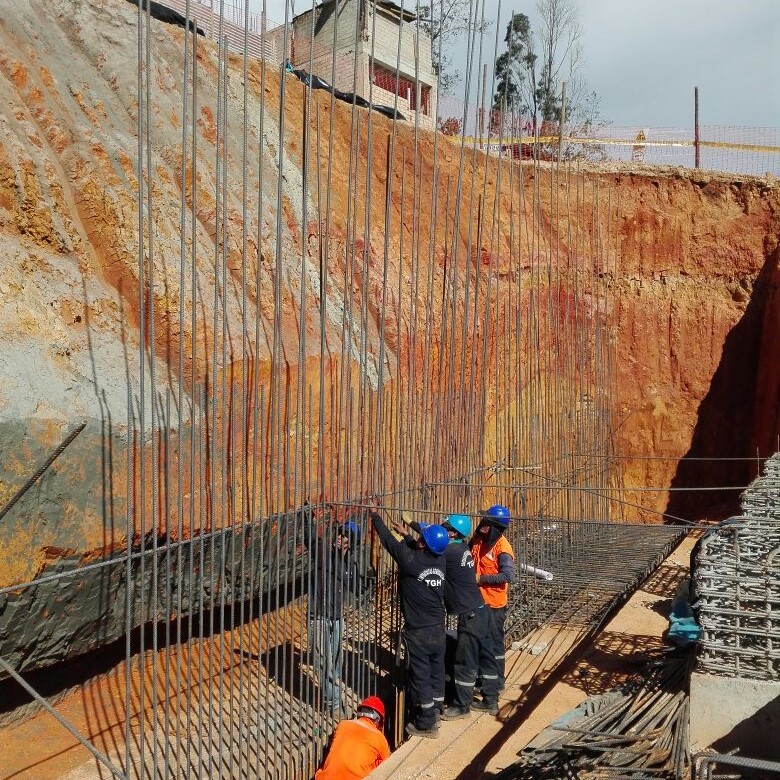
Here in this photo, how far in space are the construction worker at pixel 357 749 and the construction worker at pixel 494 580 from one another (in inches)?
55.6

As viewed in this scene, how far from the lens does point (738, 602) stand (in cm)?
473

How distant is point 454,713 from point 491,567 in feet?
→ 4.03

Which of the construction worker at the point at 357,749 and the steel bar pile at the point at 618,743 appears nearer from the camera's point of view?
the steel bar pile at the point at 618,743

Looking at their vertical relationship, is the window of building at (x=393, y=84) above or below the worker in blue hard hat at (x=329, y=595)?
above

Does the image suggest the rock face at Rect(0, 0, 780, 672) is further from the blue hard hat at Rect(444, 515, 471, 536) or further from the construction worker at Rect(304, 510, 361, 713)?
the blue hard hat at Rect(444, 515, 471, 536)

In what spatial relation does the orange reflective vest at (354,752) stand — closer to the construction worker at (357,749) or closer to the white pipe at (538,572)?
the construction worker at (357,749)

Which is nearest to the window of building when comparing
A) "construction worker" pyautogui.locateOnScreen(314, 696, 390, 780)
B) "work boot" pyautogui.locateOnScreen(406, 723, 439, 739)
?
"work boot" pyautogui.locateOnScreen(406, 723, 439, 739)

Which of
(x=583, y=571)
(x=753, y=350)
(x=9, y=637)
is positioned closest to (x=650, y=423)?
(x=753, y=350)

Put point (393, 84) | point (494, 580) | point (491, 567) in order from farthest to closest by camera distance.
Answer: point (393, 84)
point (491, 567)
point (494, 580)

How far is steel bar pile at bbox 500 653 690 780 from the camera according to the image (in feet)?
13.8

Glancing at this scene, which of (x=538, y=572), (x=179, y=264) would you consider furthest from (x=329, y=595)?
(x=538, y=572)

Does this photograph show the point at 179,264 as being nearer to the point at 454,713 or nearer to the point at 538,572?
the point at 454,713

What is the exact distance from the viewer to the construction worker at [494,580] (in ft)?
21.5

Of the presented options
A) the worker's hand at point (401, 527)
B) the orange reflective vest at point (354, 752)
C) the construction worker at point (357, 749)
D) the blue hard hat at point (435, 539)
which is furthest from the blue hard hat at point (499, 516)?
the orange reflective vest at point (354, 752)
